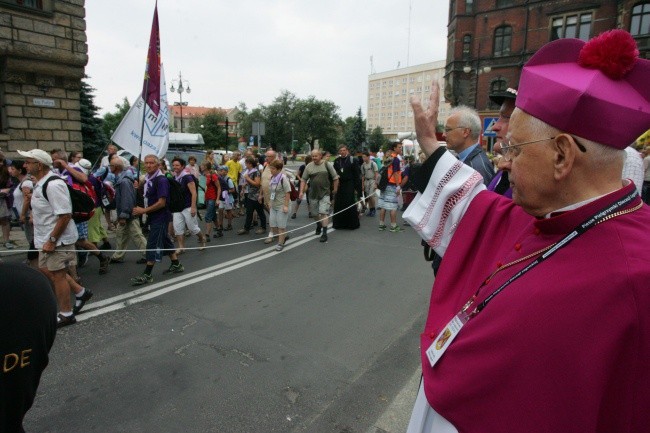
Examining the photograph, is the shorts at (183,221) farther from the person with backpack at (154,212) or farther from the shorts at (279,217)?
the shorts at (279,217)

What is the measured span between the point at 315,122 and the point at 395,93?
37321mm

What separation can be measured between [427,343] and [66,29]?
16.4 m

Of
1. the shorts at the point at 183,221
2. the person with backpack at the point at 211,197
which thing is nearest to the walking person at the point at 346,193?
the person with backpack at the point at 211,197

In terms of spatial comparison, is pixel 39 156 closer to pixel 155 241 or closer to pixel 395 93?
pixel 155 241

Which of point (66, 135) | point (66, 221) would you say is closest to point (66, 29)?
point (66, 135)

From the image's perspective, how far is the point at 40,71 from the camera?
12.9 meters

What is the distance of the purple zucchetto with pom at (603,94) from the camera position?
102 cm

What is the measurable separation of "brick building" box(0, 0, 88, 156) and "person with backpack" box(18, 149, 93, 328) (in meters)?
10.5

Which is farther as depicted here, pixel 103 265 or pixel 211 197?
pixel 211 197

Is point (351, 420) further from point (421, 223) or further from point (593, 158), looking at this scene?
point (593, 158)

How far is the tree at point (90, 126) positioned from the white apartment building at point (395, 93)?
75.9m

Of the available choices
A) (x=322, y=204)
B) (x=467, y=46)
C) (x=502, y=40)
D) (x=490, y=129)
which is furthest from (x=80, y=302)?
(x=467, y=46)

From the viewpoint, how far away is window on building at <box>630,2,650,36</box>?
2655 centimetres

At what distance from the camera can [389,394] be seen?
3256 millimetres
